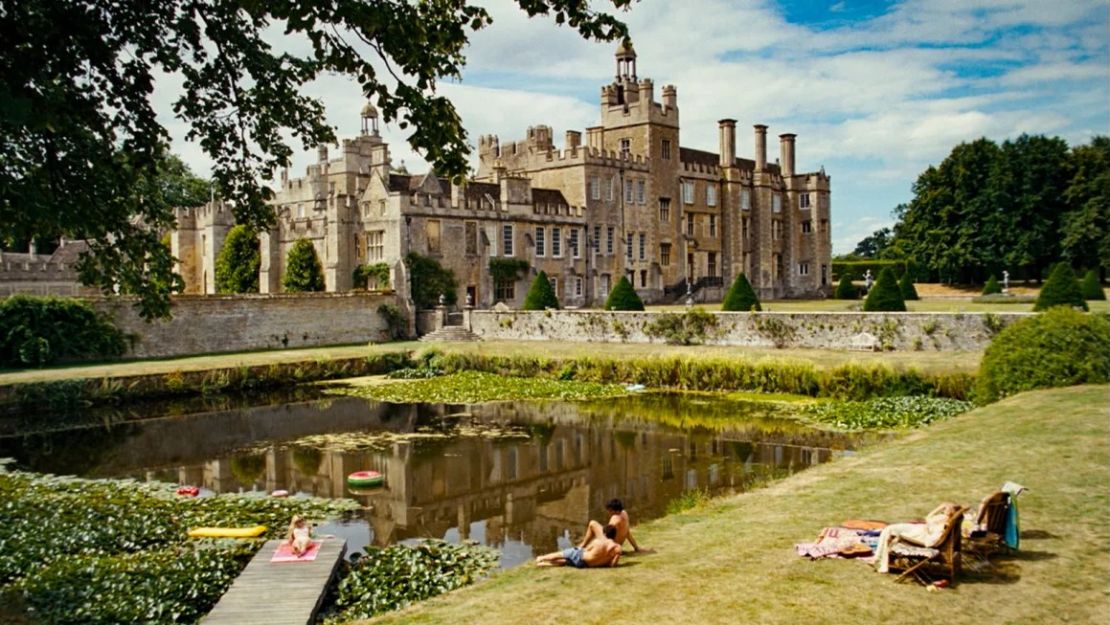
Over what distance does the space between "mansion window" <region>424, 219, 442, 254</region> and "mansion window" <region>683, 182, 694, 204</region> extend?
712 inches

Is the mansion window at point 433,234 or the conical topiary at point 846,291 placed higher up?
the mansion window at point 433,234

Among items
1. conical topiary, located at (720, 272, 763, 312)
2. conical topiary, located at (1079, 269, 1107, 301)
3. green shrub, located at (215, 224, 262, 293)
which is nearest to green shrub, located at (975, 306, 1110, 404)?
conical topiary, located at (720, 272, 763, 312)

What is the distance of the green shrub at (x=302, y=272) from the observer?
124ft

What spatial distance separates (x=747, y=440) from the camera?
55.4 ft

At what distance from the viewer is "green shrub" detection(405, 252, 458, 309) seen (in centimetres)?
3650

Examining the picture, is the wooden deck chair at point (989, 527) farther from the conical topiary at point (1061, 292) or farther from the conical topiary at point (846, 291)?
the conical topiary at point (846, 291)

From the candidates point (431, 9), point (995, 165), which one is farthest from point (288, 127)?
point (995, 165)

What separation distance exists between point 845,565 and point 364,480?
8284mm

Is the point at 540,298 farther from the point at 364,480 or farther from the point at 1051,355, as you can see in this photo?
the point at 364,480

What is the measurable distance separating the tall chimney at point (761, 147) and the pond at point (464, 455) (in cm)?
3615

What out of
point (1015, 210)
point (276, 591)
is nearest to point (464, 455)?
point (276, 591)

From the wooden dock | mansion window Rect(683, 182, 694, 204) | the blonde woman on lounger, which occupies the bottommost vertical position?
the wooden dock

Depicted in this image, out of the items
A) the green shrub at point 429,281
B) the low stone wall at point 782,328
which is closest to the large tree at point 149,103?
the low stone wall at point 782,328

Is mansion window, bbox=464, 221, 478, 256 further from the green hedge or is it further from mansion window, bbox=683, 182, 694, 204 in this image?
the green hedge
